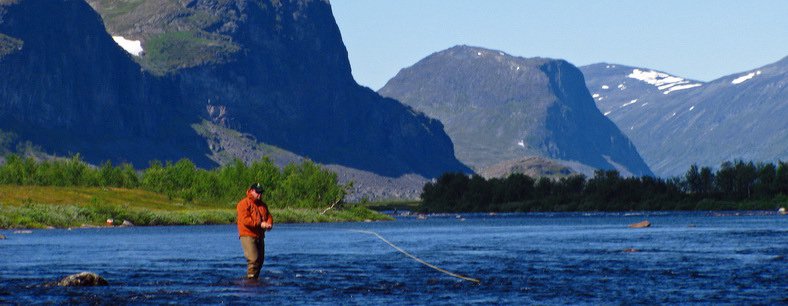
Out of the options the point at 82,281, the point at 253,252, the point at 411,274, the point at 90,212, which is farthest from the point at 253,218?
the point at 90,212

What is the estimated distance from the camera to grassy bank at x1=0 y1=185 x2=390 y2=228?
149750mm

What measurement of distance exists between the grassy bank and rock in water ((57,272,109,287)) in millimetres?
90640

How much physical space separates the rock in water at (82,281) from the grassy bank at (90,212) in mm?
90640

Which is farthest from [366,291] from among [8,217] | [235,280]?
[8,217]

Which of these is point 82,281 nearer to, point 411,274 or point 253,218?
point 253,218

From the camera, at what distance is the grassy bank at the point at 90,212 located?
150 m

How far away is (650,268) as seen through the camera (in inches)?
2456

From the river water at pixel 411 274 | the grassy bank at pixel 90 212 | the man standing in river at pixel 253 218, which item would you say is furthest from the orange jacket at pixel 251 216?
the grassy bank at pixel 90 212

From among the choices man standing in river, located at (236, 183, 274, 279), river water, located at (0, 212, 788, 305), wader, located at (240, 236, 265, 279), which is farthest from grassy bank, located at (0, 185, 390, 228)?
man standing in river, located at (236, 183, 274, 279)

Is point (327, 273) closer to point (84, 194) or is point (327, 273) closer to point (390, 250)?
point (390, 250)

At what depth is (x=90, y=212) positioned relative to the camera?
159 meters

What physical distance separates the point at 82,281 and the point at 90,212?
4348 inches

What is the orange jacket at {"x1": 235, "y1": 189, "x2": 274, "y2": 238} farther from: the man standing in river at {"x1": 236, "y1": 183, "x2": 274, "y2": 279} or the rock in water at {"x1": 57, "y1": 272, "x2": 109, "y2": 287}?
the rock in water at {"x1": 57, "y1": 272, "x2": 109, "y2": 287}

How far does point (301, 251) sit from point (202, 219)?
91.5m
